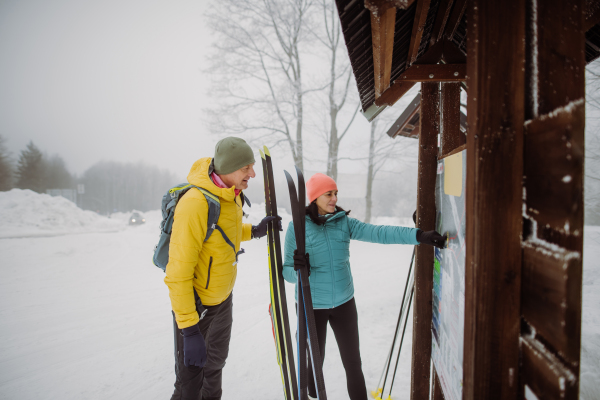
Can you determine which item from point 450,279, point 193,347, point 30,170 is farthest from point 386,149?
point 30,170

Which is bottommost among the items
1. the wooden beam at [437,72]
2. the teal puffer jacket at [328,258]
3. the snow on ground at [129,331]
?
the snow on ground at [129,331]

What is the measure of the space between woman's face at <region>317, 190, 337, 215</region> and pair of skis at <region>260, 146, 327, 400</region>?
0.33 m

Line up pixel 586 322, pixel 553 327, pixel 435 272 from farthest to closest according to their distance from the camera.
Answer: pixel 586 322
pixel 435 272
pixel 553 327

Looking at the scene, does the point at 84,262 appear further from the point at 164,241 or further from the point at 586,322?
the point at 586,322

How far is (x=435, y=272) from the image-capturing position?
66.3 inches

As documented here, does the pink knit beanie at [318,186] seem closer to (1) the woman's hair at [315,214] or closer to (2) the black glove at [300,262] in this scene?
(1) the woman's hair at [315,214]

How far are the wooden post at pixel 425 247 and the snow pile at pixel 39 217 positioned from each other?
13092 mm

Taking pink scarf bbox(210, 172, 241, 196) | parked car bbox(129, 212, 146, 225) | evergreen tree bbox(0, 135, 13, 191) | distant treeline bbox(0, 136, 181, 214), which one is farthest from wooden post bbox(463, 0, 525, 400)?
distant treeline bbox(0, 136, 181, 214)

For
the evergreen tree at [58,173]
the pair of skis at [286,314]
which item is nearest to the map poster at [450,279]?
the pair of skis at [286,314]

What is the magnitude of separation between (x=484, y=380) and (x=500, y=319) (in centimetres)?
20

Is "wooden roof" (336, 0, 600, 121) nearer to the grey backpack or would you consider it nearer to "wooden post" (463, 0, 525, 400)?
"wooden post" (463, 0, 525, 400)

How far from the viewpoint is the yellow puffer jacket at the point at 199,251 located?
1575mm

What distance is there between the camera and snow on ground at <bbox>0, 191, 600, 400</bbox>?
8.66 feet

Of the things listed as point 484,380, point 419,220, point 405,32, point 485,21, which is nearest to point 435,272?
point 419,220
